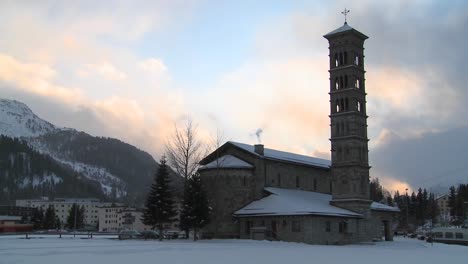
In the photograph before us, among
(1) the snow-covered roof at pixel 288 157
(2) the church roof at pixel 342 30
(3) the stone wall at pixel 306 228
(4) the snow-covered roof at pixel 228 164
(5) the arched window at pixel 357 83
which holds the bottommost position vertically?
(3) the stone wall at pixel 306 228

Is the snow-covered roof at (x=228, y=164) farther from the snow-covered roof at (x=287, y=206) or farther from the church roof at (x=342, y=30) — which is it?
the church roof at (x=342, y=30)

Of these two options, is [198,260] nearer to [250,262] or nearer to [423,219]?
[250,262]

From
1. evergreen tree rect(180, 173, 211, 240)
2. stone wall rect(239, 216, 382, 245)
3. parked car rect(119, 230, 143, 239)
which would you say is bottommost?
parked car rect(119, 230, 143, 239)

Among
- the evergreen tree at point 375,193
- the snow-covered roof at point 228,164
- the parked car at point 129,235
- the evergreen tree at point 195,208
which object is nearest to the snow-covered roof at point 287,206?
the snow-covered roof at point 228,164

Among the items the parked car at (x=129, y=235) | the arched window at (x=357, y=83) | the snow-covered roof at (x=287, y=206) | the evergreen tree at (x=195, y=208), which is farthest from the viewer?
the arched window at (x=357, y=83)

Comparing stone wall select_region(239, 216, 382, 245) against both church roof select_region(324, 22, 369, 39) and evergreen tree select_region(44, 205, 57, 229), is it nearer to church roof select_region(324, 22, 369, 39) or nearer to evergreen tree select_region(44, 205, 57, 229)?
church roof select_region(324, 22, 369, 39)

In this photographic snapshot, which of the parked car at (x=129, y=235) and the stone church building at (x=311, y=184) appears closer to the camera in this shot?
the stone church building at (x=311, y=184)

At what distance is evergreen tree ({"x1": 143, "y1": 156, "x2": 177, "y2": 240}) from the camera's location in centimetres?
6038

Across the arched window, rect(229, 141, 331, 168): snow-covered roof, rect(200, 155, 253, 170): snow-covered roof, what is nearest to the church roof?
the arched window

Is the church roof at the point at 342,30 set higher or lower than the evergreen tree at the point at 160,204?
higher

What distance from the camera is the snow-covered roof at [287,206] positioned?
59.7 meters

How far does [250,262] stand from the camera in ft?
93.9

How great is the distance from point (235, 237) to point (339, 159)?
16306 mm

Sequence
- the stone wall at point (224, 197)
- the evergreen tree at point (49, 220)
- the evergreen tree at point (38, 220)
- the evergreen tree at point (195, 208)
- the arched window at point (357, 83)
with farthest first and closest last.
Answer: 1. the evergreen tree at point (49, 220)
2. the evergreen tree at point (38, 220)
3. the arched window at point (357, 83)
4. the stone wall at point (224, 197)
5. the evergreen tree at point (195, 208)
